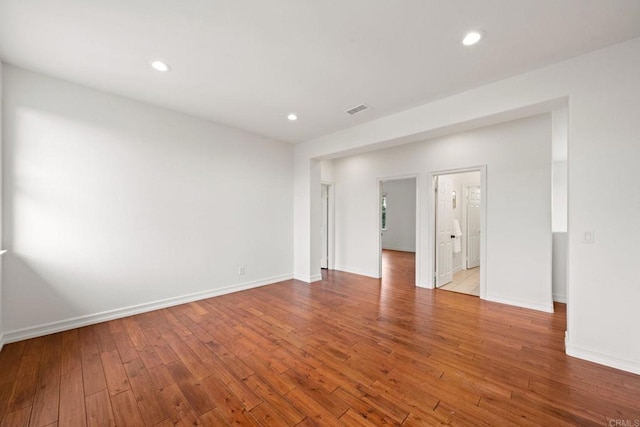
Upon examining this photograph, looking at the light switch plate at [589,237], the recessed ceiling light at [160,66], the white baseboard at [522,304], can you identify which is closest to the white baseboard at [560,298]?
the white baseboard at [522,304]

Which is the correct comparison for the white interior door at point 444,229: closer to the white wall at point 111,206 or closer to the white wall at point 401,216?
the white wall at point 111,206

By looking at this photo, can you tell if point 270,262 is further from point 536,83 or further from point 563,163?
point 563,163

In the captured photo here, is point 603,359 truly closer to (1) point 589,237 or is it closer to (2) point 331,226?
(1) point 589,237

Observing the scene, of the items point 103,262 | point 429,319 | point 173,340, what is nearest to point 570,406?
point 429,319

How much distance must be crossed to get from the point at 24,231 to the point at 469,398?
445 centimetres

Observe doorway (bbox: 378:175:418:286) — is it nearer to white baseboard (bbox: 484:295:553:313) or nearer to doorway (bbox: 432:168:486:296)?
doorway (bbox: 432:168:486:296)

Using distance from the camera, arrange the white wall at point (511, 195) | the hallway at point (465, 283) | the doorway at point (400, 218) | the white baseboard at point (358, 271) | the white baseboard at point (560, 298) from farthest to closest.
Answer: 1. the doorway at point (400, 218)
2. the white baseboard at point (358, 271)
3. the hallway at point (465, 283)
4. the white baseboard at point (560, 298)
5. the white wall at point (511, 195)

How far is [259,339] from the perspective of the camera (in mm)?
2703

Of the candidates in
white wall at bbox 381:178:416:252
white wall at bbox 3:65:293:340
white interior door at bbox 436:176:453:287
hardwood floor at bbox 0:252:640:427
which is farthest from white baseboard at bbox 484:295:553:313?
white wall at bbox 381:178:416:252

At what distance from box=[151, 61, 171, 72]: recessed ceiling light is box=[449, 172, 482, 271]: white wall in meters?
5.62

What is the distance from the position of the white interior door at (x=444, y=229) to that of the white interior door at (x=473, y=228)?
1352mm

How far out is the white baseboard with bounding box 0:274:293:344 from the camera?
263 centimetres

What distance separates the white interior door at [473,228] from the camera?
6113 mm

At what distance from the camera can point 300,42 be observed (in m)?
2.16
